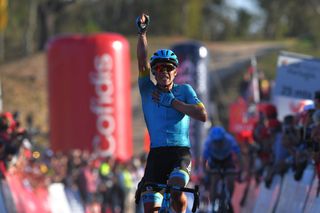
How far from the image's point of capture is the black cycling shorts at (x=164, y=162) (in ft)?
35.0

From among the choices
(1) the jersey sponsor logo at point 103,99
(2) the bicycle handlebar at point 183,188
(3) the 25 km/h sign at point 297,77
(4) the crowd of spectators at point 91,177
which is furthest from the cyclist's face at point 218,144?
(1) the jersey sponsor logo at point 103,99

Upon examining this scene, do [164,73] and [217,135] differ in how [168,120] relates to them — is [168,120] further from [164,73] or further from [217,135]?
[217,135]

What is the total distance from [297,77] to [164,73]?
8.17 m

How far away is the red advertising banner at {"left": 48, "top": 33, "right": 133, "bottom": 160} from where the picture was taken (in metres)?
35.8

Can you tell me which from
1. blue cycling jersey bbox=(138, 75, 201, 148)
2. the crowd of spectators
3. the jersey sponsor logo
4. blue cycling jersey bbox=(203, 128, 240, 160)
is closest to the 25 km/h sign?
blue cycling jersey bbox=(203, 128, 240, 160)

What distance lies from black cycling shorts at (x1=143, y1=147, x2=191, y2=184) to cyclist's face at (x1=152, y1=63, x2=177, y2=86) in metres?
0.64

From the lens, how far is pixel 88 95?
35969 millimetres

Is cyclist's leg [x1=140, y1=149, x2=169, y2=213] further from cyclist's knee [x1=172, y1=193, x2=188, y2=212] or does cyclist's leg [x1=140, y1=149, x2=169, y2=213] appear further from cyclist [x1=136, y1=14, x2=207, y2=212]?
cyclist's knee [x1=172, y1=193, x2=188, y2=212]

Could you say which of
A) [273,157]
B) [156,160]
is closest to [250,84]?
[273,157]

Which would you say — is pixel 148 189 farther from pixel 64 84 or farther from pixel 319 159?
pixel 64 84

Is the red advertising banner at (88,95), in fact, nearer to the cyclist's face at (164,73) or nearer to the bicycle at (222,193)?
the bicycle at (222,193)

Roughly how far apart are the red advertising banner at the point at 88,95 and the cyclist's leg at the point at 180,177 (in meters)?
25.0

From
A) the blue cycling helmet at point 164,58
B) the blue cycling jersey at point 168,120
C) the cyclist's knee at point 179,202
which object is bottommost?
the cyclist's knee at point 179,202

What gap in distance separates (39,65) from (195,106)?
49697 millimetres
